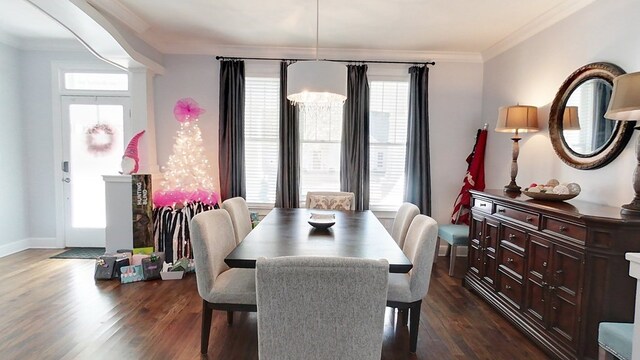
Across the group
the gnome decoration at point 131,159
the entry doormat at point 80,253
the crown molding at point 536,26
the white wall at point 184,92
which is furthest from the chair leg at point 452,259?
the entry doormat at point 80,253

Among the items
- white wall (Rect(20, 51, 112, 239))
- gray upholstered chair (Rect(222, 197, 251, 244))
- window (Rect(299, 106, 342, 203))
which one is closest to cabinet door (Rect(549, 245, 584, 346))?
gray upholstered chair (Rect(222, 197, 251, 244))

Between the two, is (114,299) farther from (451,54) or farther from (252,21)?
(451,54)

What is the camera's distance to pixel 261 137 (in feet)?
14.4

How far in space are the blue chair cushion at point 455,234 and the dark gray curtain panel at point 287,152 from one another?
191 centimetres

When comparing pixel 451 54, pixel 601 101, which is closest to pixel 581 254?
pixel 601 101

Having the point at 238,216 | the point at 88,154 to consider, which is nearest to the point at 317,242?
the point at 238,216

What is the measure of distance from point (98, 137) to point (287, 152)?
2.64 m

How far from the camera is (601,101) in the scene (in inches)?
97.3

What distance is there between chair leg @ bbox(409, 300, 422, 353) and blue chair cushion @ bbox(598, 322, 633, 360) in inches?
38.1

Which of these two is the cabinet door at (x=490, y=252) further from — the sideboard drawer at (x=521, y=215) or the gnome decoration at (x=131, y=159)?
the gnome decoration at (x=131, y=159)

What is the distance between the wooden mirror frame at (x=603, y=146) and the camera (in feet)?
7.63

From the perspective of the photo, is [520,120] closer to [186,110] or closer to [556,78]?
[556,78]

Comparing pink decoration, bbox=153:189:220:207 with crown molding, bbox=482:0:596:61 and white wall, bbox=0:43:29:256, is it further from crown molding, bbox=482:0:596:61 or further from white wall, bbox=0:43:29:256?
crown molding, bbox=482:0:596:61

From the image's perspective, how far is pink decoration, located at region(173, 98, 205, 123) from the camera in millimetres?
3941
